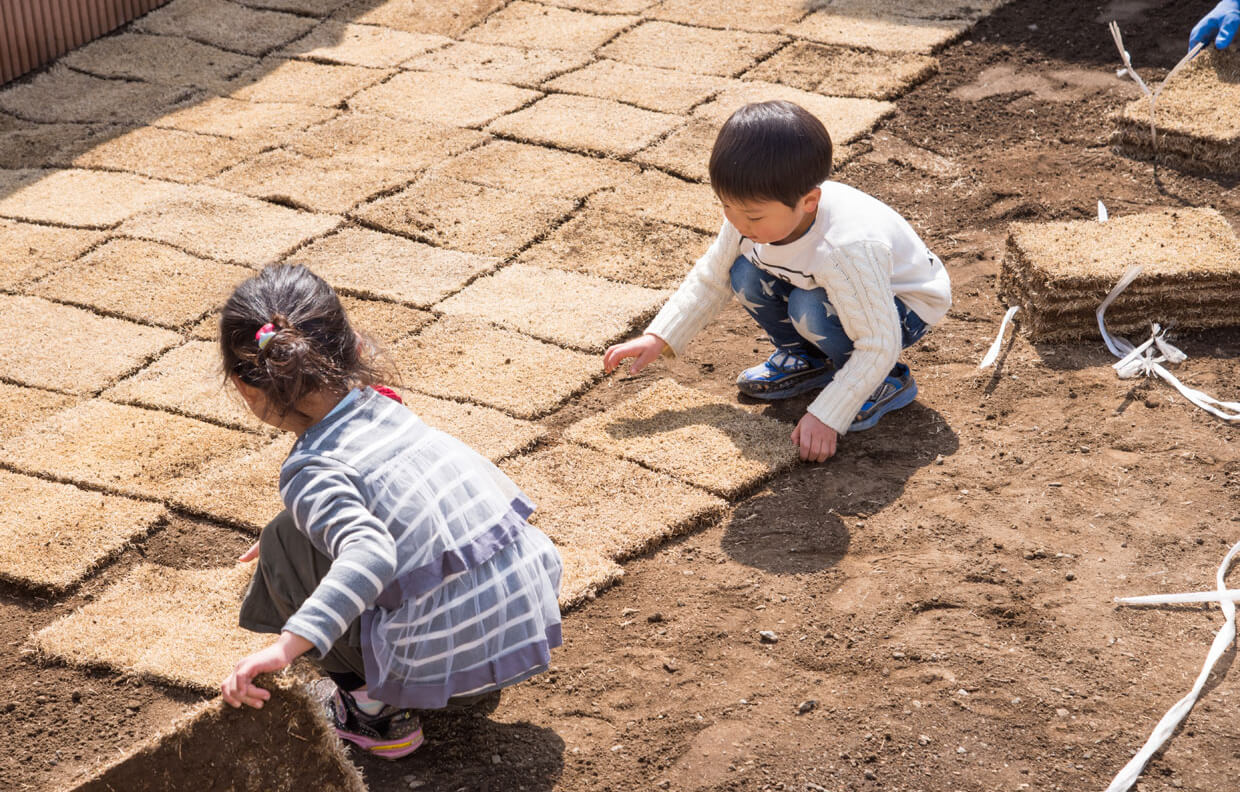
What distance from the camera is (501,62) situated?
6.44 meters

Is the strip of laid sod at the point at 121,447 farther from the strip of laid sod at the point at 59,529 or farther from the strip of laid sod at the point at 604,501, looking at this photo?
the strip of laid sod at the point at 604,501

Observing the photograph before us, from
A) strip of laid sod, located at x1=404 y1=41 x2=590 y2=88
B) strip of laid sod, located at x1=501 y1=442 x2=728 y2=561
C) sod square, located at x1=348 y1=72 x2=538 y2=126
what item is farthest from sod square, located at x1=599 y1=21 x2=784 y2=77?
strip of laid sod, located at x1=501 y1=442 x2=728 y2=561

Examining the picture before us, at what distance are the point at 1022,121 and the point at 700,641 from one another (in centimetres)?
371

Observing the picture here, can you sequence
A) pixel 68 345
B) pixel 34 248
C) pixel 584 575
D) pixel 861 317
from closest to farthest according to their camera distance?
pixel 584 575
pixel 861 317
pixel 68 345
pixel 34 248

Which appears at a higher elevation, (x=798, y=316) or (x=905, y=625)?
(x=798, y=316)

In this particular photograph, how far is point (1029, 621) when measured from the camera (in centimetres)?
291

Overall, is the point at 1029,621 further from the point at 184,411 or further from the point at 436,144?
the point at 436,144

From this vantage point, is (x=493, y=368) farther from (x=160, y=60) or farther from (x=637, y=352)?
(x=160, y=60)

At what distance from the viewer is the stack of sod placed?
3.95 metres

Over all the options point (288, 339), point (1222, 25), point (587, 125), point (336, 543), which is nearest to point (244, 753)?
point (336, 543)

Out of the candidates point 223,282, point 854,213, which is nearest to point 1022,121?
point 854,213

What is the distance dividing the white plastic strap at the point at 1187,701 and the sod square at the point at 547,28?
463cm

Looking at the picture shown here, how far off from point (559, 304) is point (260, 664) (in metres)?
2.45

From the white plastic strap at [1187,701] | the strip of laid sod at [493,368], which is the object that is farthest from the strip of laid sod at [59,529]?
the white plastic strap at [1187,701]
